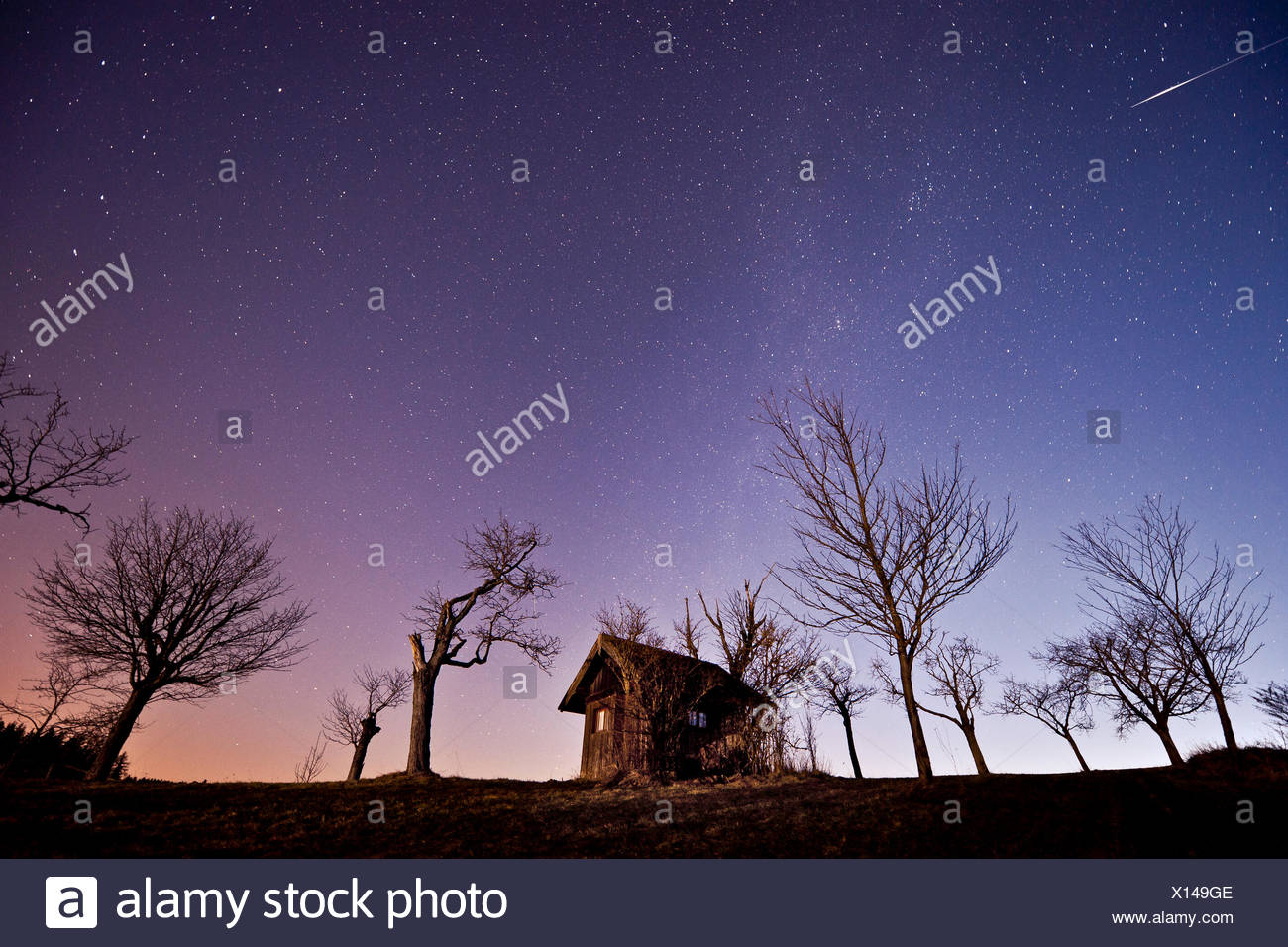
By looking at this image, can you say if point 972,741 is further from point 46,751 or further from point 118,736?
point 46,751

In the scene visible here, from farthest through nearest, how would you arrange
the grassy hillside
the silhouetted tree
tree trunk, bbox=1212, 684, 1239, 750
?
the silhouetted tree → tree trunk, bbox=1212, 684, 1239, 750 → the grassy hillside

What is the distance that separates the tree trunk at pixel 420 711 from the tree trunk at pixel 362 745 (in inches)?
354

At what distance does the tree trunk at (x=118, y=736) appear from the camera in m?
16.8

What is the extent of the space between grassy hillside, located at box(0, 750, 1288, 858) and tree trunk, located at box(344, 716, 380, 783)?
1456 cm

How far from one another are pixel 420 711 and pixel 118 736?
26.7ft

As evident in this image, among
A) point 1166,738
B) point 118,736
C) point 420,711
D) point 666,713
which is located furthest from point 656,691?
point 1166,738

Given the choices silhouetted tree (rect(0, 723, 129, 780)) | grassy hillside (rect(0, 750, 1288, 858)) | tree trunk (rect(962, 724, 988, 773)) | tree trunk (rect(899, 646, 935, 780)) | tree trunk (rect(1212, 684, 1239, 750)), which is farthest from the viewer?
tree trunk (rect(962, 724, 988, 773))

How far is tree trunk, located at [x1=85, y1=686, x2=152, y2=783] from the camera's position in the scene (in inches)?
659

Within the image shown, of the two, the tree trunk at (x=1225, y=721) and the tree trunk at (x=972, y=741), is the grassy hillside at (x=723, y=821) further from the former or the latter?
the tree trunk at (x=972, y=741)

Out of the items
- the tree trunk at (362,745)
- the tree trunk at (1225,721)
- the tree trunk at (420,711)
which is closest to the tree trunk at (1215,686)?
the tree trunk at (1225,721)

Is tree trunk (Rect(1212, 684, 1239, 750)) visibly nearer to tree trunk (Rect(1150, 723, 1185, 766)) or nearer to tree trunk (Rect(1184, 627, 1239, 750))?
tree trunk (Rect(1184, 627, 1239, 750))

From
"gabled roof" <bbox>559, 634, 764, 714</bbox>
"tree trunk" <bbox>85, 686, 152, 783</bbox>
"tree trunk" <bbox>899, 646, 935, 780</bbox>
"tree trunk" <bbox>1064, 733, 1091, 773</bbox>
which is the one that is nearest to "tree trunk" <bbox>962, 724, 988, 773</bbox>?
"tree trunk" <bbox>1064, 733, 1091, 773</bbox>

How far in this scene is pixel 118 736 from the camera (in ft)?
56.5
